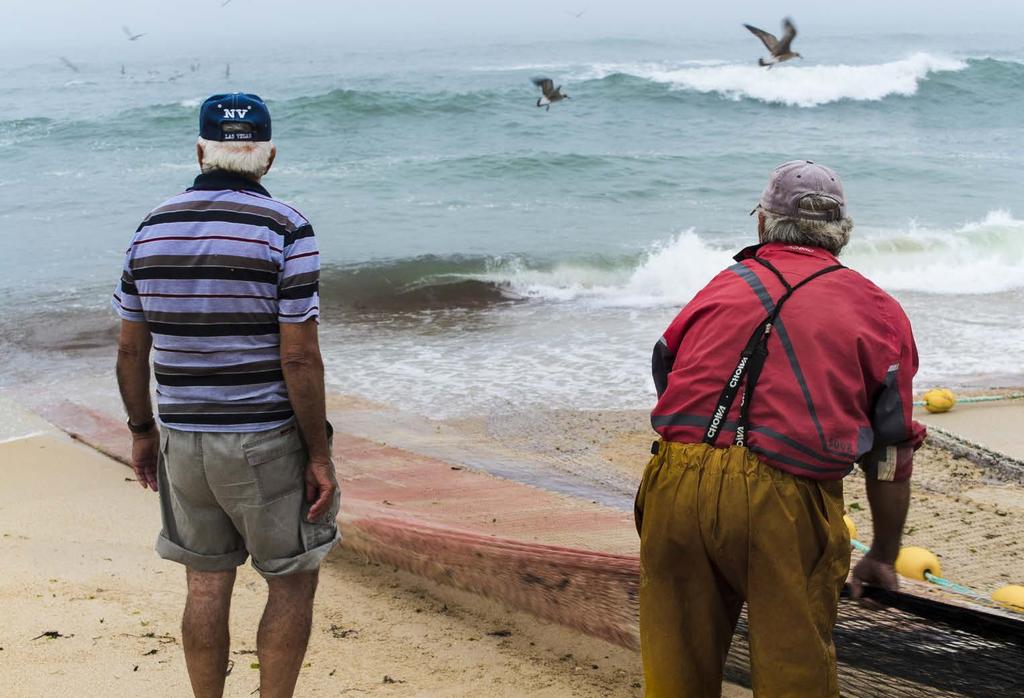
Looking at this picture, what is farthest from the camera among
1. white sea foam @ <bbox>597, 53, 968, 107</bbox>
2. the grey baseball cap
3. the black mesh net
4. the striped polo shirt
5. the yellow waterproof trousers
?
white sea foam @ <bbox>597, 53, 968, 107</bbox>

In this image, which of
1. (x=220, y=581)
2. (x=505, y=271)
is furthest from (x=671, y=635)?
(x=505, y=271)

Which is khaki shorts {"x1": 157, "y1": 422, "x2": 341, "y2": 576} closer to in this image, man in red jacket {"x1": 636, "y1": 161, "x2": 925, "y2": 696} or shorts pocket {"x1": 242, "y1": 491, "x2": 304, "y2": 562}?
shorts pocket {"x1": 242, "y1": 491, "x2": 304, "y2": 562}

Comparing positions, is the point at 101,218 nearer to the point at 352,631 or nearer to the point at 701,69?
the point at 352,631

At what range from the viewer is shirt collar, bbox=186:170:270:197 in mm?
2650

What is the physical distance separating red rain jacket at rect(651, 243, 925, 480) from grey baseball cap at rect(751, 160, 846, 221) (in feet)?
0.28

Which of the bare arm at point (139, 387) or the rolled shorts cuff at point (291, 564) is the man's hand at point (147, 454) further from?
the rolled shorts cuff at point (291, 564)

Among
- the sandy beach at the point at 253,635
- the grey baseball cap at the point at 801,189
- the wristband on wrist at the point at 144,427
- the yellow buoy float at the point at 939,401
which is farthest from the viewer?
the yellow buoy float at the point at 939,401

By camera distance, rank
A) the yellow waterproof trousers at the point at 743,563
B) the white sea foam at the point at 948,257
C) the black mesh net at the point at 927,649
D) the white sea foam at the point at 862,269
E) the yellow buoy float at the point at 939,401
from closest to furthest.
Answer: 1. the yellow waterproof trousers at the point at 743,563
2. the black mesh net at the point at 927,649
3. the yellow buoy float at the point at 939,401
4. the white sea foam at the point at 862,269
5. the white sea foam at the point at 948,257

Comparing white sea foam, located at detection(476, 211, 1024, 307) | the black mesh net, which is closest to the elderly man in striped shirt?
the black mesh net

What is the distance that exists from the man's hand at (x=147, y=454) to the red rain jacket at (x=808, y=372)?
145 cm

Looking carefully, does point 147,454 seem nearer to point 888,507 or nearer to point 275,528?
point 275,528

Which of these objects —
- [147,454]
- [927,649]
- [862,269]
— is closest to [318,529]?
[147,454]

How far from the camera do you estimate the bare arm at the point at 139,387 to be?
283 cm

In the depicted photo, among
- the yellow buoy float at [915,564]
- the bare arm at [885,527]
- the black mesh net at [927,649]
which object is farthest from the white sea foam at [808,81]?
the bare arm at [885,527]
